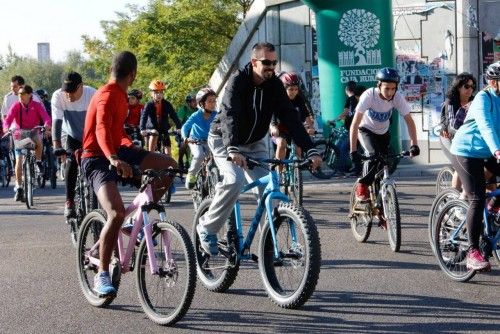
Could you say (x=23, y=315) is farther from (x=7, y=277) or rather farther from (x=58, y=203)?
(x=58, y=203)

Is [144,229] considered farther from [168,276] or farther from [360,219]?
[360,219]

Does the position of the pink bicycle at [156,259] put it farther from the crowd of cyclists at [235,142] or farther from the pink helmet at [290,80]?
the pink helmet at [290,80]

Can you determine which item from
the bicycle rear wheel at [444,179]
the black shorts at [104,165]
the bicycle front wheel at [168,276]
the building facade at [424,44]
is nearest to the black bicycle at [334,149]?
the building facade at [424,44]

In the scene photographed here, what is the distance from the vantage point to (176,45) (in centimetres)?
3247

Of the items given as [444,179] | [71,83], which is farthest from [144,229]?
[444,179]

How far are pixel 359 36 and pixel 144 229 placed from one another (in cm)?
1273

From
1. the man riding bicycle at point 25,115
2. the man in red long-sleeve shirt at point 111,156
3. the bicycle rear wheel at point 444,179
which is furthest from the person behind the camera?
the man riding bicycle at point 25,115

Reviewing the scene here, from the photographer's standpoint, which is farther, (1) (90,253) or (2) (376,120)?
(2) (376,120)

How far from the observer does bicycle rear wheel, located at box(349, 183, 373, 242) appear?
1073cm

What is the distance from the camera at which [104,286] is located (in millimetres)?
7516

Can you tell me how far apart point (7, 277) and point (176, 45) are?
77.0 ft

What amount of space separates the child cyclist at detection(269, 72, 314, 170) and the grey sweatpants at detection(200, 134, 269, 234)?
5.26 meters

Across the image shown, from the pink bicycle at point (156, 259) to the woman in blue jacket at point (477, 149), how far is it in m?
2.27

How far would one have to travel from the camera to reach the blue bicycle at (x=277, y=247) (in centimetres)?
714
